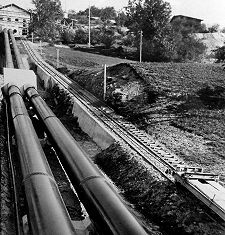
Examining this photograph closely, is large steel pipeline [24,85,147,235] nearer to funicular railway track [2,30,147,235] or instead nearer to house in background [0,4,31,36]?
funicular railway track [2,30,147,235]

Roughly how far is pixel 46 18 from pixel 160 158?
71898 millimetres

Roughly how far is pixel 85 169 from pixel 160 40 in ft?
173

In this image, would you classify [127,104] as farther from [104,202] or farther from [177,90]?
[104,202]

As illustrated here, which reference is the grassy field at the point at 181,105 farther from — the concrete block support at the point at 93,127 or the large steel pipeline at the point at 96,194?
the large steel pipeline at the point at 96,194

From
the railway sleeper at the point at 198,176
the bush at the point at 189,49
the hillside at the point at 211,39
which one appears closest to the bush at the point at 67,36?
the hillside at the point at 211,39

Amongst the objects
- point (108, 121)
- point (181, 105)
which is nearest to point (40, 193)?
point (108, 121)

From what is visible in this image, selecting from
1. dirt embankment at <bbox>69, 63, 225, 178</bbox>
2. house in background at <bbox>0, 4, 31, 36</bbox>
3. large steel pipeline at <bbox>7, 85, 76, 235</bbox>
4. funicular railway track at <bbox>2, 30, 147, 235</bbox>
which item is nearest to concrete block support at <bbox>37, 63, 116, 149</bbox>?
dirt embankment at <bbox>69, 63, 225, 178</bbox>

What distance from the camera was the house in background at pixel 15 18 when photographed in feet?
330

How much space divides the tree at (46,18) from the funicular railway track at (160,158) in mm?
46089

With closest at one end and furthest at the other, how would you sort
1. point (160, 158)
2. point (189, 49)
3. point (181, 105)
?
point (160, 158), point (181, 105), point (189, 49)

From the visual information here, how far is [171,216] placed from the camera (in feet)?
47.2

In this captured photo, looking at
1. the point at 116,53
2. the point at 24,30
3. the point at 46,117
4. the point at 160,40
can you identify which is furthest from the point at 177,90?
the point at 24,30

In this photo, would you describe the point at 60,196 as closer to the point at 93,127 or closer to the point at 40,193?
the point at 40,193

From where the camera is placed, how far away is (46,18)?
83250 millimetres
